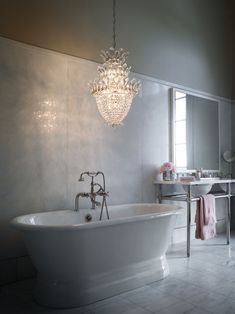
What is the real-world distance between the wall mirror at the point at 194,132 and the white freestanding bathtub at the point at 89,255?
1.58 m

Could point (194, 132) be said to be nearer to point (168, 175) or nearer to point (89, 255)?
point (168, 175)

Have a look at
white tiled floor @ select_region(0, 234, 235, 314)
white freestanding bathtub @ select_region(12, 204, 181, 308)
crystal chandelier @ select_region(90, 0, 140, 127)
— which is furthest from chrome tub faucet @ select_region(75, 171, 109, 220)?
white tiled floor @ select_region(0, 234, 235, 314)

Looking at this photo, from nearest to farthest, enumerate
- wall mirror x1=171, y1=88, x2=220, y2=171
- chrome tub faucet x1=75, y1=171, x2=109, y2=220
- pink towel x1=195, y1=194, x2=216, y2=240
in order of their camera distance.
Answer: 1. chrome tub faucet x1=75, y1=171, x2=109, y2=220
2. pink towel x1=195, y1=194, x2=216, y2=240
3. wall mirror x1=171, y1=88, x2=220, y2=171

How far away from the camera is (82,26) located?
3.08m

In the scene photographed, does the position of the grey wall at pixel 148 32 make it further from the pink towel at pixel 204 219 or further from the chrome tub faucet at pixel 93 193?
the pink towel at pixel 204 219

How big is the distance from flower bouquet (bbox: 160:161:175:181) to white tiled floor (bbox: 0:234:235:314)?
3.31 ft

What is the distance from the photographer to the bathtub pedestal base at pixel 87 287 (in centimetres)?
205

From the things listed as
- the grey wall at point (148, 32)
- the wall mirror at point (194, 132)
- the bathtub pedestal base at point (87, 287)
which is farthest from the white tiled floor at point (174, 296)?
the grey wall at point (148, 32)

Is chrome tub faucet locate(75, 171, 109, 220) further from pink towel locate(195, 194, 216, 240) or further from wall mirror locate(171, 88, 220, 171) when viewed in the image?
wall mirror locate(171, 88, 220, 171)

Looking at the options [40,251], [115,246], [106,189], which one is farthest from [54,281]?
[106,189]

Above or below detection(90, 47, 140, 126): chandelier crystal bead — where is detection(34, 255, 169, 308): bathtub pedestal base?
below

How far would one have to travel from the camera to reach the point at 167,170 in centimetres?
357

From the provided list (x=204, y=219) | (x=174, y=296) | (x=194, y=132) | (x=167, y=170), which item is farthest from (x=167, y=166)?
(x=174, y=296)

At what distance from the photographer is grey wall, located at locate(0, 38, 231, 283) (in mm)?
2549
